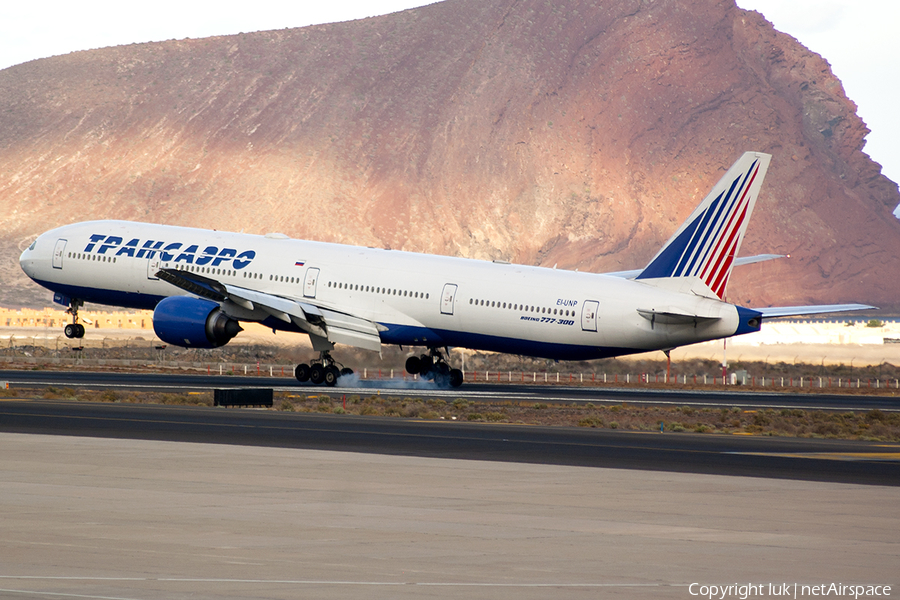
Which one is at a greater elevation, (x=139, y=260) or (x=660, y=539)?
(x=139, y=260)

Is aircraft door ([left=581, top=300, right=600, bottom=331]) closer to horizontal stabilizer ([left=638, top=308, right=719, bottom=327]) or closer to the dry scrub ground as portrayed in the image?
horizontal stabilizer ([left=638, top=308, right=719, bottom=327])

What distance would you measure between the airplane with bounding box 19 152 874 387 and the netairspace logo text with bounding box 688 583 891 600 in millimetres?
33748

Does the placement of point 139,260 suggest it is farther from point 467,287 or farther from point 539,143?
point 539,143

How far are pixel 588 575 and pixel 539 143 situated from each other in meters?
189

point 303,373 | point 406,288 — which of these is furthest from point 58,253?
point 406,288

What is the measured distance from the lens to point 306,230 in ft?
601

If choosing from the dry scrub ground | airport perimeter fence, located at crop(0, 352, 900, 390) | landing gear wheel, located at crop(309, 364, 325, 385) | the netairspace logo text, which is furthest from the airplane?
the netairspace logo text

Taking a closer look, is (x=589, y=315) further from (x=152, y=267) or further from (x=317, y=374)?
(x=152, y=267)

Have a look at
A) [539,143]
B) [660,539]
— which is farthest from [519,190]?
[660,539]

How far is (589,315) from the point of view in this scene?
4766 centimetres

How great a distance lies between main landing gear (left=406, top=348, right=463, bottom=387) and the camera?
174 ft

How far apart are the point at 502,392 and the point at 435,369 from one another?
3.46 m

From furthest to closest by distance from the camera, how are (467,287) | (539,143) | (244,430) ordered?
(539,143), (467,287), (244,430)

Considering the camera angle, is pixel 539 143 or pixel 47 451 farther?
pixel 539 143
